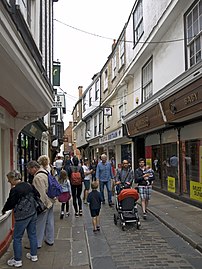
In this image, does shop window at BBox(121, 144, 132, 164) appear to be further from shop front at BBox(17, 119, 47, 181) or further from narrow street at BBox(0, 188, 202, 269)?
narrow street at BBox(0, 188, 202, 269)

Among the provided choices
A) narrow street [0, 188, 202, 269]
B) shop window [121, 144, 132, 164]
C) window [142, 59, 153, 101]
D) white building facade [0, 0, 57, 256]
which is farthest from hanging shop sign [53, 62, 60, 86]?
narrow street [0, 188, 202, 269]

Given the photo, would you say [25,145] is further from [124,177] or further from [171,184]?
[171,184]

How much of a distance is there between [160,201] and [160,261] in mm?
6329

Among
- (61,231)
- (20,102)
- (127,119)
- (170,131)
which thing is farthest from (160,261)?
(127,119)

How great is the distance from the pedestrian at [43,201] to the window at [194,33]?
222 inches

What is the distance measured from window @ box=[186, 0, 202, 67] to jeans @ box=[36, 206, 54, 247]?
589 cm

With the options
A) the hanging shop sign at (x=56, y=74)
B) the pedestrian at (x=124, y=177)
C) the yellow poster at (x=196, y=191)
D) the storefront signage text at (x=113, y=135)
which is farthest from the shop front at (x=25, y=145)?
the storefront signage text at (x=113, y=135)

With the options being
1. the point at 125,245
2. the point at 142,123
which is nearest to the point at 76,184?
the point at 125,245

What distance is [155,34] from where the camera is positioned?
40.9ft

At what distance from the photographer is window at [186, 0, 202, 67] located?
30.5ft

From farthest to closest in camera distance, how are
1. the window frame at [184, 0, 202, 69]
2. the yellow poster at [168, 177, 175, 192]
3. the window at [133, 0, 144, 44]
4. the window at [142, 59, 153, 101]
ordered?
the window at [133, 0, 144, 44], the window at [142, 59, 153, 101], the yellow poster at [168, 177, 175, 192], the window frame at [184, 0, 202, 69]

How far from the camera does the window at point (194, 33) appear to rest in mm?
9289

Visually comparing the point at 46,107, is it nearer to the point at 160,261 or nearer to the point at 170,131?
the point at 160,261

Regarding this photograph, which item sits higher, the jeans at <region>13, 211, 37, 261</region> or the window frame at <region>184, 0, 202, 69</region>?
the window frame at <region>184, 0, 202, 69</region>
